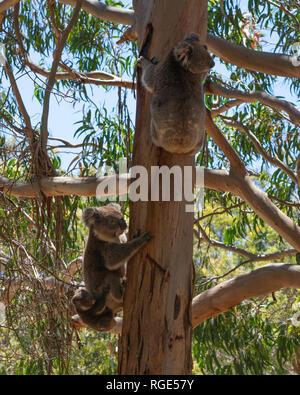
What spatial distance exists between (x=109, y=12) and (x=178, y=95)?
2.16 meters

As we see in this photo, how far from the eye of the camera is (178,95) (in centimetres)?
250

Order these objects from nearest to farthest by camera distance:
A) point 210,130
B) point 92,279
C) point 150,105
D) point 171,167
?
point 171,167 → point 150,105 → point 92,279 → point 210,130

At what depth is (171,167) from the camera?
2.32 m

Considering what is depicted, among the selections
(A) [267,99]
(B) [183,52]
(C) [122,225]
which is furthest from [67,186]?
(A) [267,99]

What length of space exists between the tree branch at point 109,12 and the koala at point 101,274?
6.38 ft

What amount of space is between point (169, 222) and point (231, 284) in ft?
5.97

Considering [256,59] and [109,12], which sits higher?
[109,12]

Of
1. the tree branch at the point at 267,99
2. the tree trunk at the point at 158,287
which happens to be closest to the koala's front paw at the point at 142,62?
the tree trunk at the point at 158,287

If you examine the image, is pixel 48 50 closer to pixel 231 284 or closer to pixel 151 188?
pixel 231 284

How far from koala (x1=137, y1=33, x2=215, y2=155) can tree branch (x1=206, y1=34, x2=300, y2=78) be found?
3.16 ft

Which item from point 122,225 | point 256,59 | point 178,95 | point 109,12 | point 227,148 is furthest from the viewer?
point 109,12

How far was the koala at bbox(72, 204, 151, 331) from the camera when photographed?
2.74 meters

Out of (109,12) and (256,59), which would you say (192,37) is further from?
(109,12)
